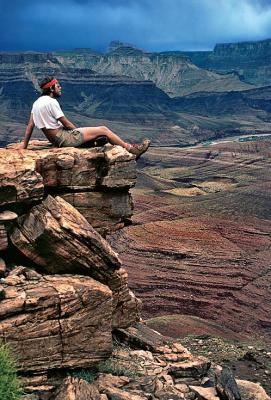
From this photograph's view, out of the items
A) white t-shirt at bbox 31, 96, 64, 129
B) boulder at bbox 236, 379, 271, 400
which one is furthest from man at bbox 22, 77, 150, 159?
boulder at bbox 236, 379, 271, 400

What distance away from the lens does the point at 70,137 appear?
15281mm

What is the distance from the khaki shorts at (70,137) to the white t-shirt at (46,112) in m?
0.23

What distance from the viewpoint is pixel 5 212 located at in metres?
13.3

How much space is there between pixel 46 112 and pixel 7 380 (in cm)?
686

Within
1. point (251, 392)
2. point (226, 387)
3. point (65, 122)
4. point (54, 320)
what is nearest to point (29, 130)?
point (65, 122)

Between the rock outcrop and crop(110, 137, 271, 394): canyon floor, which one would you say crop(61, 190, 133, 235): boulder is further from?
crop(110, 137, 271, 394): canyon floor

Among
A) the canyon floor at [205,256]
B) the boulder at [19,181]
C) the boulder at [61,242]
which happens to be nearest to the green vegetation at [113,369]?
the boulder at [61,242]

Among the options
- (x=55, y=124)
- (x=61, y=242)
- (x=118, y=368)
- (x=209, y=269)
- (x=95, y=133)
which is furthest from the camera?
(x=209, y=269)

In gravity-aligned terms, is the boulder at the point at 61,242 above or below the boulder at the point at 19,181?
below

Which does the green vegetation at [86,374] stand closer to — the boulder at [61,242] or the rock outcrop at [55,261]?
the rock outcrop at [55,261]

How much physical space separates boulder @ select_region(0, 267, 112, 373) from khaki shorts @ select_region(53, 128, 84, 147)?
3676mm

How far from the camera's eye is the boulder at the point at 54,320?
12086 millimetres

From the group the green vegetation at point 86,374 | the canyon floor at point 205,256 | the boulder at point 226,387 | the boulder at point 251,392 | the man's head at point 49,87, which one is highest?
the man's head at point 49,87

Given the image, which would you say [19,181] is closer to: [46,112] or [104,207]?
[46,112]
